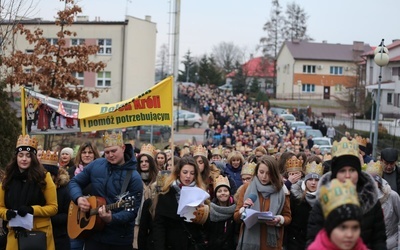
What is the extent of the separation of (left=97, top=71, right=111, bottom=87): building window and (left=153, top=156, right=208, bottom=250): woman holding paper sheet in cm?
4954

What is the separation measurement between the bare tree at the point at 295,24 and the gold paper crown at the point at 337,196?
9842cm

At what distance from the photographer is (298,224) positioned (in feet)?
25.7

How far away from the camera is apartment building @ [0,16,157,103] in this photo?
54875 mm

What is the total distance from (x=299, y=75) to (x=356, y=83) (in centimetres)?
2510

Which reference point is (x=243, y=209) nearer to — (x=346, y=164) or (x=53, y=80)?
(x=346, y=164)

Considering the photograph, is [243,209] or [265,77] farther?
[265,77]

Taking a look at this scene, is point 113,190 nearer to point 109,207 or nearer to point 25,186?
point 109,207

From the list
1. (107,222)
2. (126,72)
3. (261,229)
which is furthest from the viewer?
(126,72)

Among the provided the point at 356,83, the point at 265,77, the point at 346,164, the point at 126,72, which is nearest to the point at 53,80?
the point at 346,164

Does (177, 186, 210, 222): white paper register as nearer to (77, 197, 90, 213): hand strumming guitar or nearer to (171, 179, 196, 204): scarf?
(171, 179, 196, 204): scarf

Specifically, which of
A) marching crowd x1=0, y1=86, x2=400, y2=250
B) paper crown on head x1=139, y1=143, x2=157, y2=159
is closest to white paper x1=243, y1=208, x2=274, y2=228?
marching crowd x1=0, y1=86, x2=400, y2=250

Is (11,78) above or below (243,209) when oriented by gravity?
above

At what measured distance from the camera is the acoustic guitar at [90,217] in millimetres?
7020

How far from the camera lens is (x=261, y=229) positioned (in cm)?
761
